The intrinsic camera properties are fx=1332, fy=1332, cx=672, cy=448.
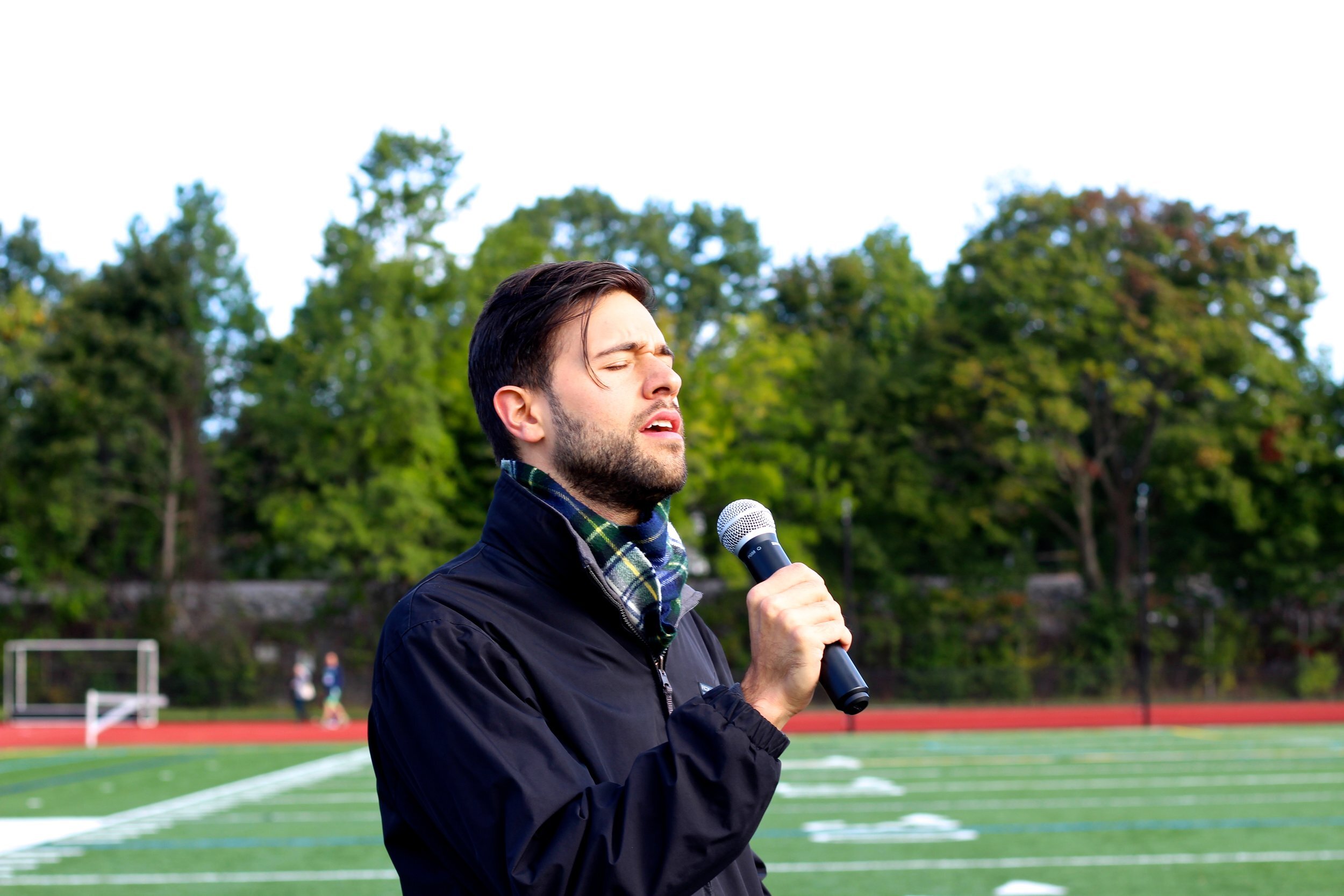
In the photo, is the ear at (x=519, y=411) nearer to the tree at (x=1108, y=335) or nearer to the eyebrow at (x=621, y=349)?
the eyebrow at (x=621, y=349)

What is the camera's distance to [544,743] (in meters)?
1.79

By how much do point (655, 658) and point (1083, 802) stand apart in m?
12.1

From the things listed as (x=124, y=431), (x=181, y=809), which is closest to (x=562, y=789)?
(x=181, y=809)

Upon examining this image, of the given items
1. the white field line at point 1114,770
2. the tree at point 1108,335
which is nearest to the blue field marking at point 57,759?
the white field line at point 1114,770

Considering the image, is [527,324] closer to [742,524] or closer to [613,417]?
[613,417]

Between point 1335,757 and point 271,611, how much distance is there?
28615 millimetres

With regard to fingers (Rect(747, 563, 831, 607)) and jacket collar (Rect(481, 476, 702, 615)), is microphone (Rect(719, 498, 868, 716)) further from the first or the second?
jacket collar (Rect(481, 476, 702, 615))

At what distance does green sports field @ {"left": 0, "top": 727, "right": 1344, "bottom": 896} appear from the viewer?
9117mm

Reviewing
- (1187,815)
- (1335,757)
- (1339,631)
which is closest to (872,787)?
(1187,815)

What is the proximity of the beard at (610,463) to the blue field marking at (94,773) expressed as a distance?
15.5 meters

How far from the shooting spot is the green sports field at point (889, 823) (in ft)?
29.9

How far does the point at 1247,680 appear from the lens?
3291 centimetres

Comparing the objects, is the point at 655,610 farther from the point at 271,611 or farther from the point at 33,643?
the point at 271,611

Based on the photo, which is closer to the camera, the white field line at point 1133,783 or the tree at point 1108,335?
the white field line at point 1133,783
